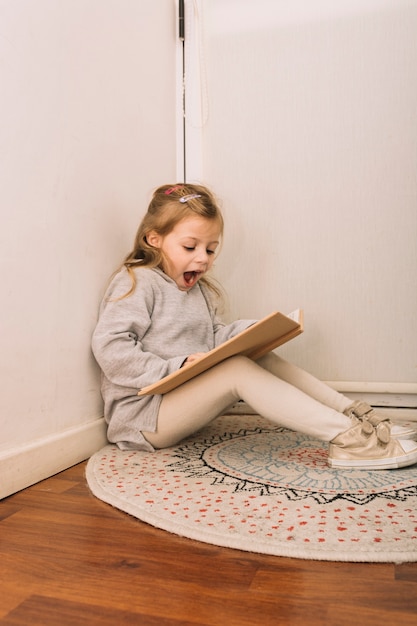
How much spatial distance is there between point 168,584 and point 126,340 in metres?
0.59

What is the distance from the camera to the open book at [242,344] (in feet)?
3.24

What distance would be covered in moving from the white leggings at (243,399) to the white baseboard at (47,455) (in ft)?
0.40

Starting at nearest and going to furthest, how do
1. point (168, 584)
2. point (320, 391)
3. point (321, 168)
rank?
point (168, 584), point (320, 391), point (321, 168)

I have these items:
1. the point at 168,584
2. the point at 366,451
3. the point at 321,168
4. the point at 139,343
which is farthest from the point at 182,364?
the point at 321,168

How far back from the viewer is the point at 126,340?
117 centimetres

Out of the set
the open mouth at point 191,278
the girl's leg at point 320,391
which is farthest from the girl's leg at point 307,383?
the open mouth at point 191,278

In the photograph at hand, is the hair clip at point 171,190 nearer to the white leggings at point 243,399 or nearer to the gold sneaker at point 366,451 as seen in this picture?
the white leggings at point 243,399

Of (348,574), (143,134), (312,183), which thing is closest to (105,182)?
(143,134)

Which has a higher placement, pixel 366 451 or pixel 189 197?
pixel 189 197

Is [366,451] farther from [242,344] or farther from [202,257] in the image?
[202,257]

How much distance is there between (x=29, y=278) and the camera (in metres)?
1.03

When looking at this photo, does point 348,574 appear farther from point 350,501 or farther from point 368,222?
point 368,222

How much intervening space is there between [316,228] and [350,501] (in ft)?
2.81

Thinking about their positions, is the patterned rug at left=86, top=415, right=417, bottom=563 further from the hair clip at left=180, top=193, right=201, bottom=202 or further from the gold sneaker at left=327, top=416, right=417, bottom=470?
the hair clip at left=180, top=193, right=201, bottom=202
